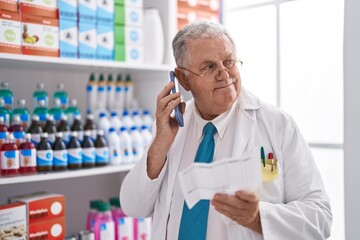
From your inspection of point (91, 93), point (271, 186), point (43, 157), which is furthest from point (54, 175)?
point (271, 186)

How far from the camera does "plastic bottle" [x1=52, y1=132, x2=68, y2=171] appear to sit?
1.85 metres

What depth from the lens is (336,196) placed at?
1846 millimetres

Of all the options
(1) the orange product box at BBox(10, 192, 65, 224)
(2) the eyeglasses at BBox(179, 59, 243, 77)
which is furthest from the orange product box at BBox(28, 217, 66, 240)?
(2) the eyeglasses at BBox(179, 59, 243, 77)

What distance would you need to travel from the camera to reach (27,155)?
68.2 inches

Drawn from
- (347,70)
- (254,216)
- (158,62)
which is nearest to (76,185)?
(158,62)

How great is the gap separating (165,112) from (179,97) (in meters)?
0.08

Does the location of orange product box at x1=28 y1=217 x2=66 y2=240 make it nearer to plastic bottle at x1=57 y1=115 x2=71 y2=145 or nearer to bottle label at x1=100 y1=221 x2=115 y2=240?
bottle label at x1=100 y1=221 x2=115 y2=240

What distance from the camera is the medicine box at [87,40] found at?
6.44 ft

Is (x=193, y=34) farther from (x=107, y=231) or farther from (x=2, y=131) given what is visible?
(x=107, y=231)

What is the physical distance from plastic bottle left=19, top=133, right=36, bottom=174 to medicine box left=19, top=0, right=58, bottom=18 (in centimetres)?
56

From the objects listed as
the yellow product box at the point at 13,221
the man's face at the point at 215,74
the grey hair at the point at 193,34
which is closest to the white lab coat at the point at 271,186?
the man's face at the point at 215,74

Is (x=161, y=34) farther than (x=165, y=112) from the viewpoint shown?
Yes

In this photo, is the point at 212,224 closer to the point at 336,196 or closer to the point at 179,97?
the point at 179,97

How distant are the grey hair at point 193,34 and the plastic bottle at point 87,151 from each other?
2.36 feet
